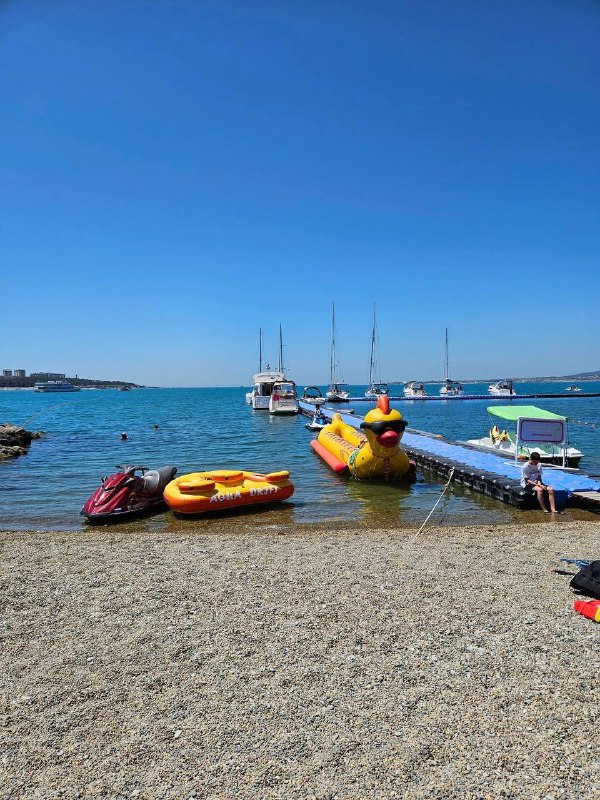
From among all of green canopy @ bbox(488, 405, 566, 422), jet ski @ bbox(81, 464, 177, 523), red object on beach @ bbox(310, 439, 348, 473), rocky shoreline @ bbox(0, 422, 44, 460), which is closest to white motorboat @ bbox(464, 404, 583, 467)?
green canopy @ bbox(488, 405, 566, 422)

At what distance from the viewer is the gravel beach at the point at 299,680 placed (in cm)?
334

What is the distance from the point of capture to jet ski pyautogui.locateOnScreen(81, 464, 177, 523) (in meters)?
11.7

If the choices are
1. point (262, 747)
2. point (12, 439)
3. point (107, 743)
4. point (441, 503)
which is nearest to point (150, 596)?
point (107, 743)

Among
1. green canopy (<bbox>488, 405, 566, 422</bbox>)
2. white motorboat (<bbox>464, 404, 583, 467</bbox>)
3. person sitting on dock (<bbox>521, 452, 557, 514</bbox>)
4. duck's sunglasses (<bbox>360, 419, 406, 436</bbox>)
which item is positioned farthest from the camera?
green canopy (<bbox>488, 405, 566, 422</bbox>)

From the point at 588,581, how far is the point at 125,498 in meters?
9.53

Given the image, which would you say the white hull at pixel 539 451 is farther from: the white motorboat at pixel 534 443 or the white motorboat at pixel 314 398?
the white motorboat at pixel 314 398

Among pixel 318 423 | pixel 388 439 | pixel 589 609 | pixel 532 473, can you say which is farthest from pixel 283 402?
pixel 589 609

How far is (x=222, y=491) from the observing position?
12.3 metres

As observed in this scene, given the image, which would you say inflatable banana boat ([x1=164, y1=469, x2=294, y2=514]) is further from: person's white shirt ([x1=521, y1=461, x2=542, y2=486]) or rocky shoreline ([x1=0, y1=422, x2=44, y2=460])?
rocky shoreline ([x1=0, y1=422, x2=44, y2=460])

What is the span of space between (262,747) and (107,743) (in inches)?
44.5

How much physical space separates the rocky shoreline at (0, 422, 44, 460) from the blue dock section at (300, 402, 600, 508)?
1838cm

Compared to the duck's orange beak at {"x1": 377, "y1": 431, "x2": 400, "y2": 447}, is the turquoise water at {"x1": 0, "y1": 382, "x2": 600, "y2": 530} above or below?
below

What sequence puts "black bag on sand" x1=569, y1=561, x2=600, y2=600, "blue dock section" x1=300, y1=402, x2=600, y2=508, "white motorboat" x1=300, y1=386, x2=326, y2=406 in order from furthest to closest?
"white motorboat" x1=300, y1=386, x2=326, y2=406 < "blue dock section" x1=300, y1=402, x2=600, y2=508 < "black bag on sand" x1=569, y1=561, x2=600, y2=600

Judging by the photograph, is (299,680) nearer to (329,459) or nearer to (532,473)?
(532,473)
